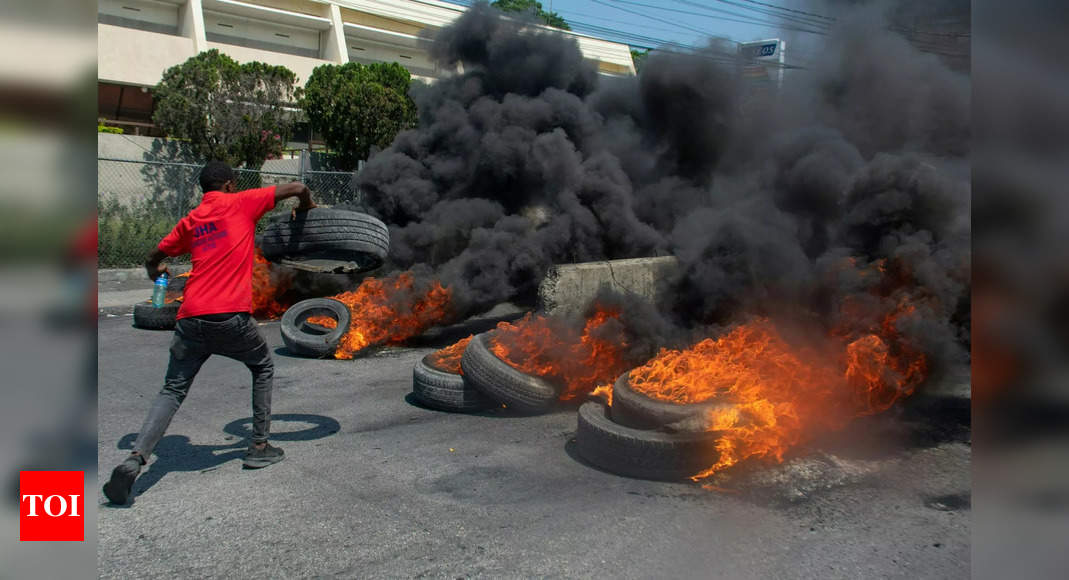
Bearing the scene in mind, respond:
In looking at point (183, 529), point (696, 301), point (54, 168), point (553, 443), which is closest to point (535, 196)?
point (696, 301)

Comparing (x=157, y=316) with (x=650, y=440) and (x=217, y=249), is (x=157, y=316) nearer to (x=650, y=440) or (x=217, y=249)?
(x=217, y=249)

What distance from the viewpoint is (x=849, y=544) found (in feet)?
12.6

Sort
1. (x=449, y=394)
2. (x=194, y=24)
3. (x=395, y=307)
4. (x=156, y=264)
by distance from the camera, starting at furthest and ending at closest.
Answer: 1. (x=194, y=24)
2. (x=395, y=307)
3. (x=449, y=394)
4. (x=156, y=264)

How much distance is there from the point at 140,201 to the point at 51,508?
1533cm

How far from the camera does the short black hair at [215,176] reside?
4754 millimetres


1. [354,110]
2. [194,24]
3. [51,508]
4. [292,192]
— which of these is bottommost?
[51,508]

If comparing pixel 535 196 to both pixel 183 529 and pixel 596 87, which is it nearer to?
pixel 596 87

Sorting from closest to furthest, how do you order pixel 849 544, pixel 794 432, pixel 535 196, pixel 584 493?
pixel 849 544 < pixel 584 493 < pixel 794 432 < pixel 535 196

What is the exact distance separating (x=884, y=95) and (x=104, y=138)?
58.1ft

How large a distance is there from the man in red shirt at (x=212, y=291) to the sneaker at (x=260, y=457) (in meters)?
0.03

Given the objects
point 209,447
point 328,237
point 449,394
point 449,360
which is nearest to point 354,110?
point 328,237

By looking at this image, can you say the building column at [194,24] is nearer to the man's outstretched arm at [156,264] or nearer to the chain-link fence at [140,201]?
the chain-link fence at [140,201]

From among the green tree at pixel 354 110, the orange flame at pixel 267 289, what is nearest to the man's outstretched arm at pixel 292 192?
the orange flame at pixel 267 289

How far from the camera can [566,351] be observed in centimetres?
642
